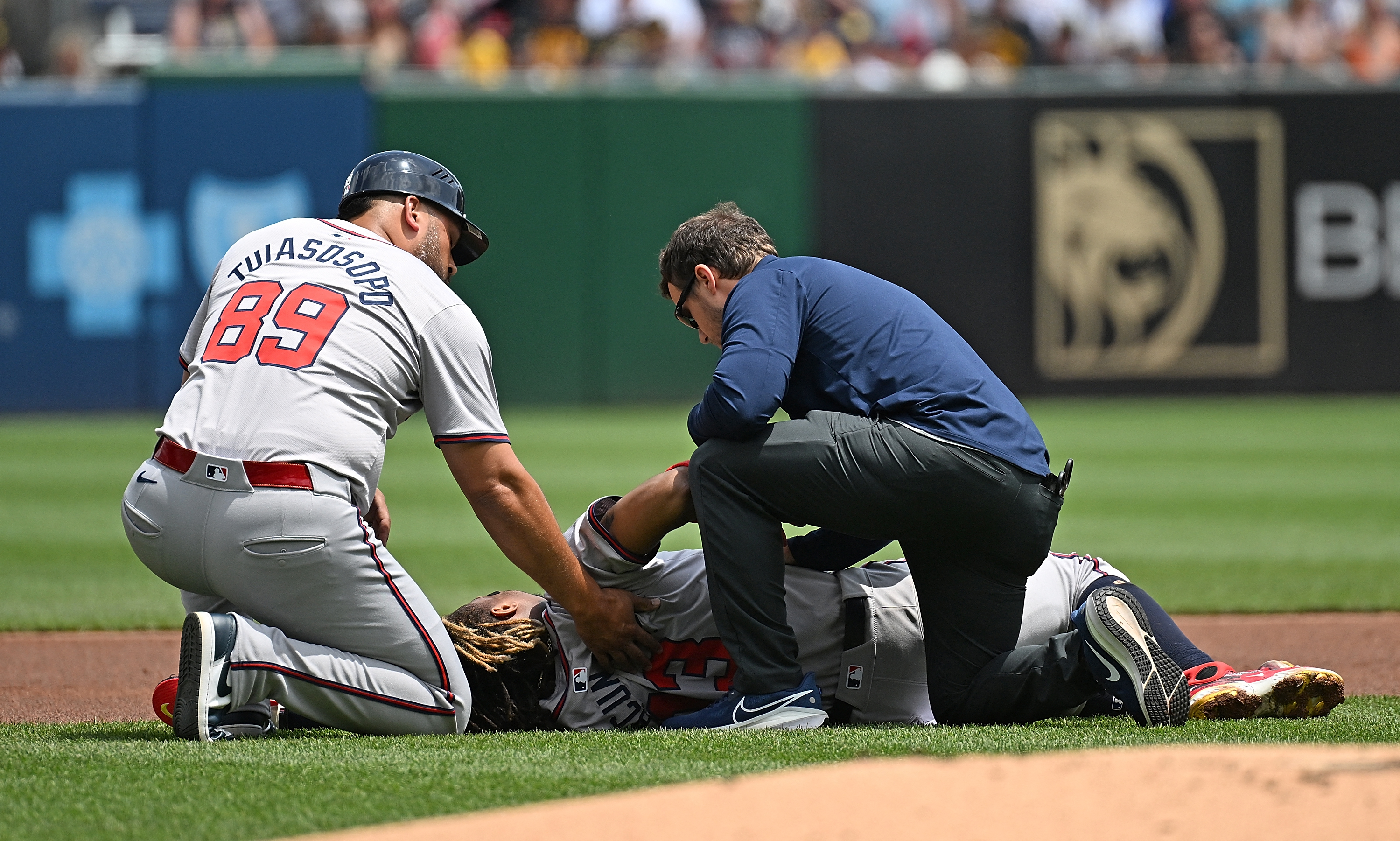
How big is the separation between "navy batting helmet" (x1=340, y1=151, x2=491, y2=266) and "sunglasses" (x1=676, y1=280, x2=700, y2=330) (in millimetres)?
531

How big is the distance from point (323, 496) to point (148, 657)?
2117mm

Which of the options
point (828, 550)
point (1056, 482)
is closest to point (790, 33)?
point (828, 550)

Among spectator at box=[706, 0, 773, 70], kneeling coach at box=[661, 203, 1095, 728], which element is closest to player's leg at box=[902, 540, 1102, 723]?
kneeling coach at box=[661, 203, 1095, 728]

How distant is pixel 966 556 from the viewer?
4105 millimetres

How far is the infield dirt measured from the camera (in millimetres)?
4703

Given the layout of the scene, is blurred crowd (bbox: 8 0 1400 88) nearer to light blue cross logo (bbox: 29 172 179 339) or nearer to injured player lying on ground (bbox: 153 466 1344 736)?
light blue cross logo (bbox: 29 172 179 339)

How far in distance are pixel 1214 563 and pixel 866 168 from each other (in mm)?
8288

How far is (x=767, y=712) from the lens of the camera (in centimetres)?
397

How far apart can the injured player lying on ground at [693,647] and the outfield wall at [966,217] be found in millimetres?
10565

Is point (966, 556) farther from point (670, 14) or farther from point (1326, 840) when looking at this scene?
point (670, 14)

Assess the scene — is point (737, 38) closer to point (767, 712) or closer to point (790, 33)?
point (790, 33)

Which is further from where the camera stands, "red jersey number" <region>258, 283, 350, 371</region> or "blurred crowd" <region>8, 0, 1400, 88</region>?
"blurred crowd" <region>8, 0, 1400, 88</region>

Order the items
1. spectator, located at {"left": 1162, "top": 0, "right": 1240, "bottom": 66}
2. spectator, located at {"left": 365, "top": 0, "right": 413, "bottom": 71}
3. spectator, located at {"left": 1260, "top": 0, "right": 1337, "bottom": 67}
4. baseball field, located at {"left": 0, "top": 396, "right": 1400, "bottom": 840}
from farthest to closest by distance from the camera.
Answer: spectator, located at {"left": 1260, "top": 0, "right": 1337, "bottom": 67}
spectator, located at {"left": 1162, "top": 0, "right": 1240, "bottom": 66}
spectator, located at {"left": 365, "top": 0, "right": 413, "bottom": 71}
baseball field, located at {"left": 0, "top": 396, "right": 1400, "bottom": 840}

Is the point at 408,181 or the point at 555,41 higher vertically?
the point at 555,41
